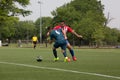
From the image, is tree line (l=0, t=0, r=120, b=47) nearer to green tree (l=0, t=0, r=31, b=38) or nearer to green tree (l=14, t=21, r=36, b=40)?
green tree (l=0, t=0, r=31, b=38)

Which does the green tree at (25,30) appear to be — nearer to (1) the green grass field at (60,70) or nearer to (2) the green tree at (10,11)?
(2) the green tree at (10,11)

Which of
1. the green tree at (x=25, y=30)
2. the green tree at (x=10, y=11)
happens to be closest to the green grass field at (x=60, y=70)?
the green tree at (x=10, y=11)

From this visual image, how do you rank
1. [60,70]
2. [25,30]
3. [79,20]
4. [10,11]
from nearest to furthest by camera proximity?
[60,70], [10,11], [79,20], [25,30]

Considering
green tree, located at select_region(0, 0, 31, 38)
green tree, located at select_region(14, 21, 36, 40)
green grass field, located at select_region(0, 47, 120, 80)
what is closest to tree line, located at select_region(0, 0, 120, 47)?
green tree, located at select_region(0, 0, 31, 38)

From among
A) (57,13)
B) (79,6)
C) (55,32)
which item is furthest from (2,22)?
(55,32)

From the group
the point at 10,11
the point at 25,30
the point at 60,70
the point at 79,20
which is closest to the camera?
the point at 60,70

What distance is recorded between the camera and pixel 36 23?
179 m

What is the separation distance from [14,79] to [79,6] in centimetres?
10033

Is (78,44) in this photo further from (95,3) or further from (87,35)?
(95,3)

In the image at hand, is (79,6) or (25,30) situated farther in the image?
(25,30)

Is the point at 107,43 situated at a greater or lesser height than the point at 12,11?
→ lesser

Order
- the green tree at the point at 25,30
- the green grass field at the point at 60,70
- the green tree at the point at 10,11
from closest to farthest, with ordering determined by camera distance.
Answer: the green grass field at the point at 60,70 < the green tree at the point at 10,11 < the green tree at the point at 25,30

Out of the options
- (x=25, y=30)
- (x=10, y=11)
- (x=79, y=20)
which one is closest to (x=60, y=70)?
(x=10, y=11)

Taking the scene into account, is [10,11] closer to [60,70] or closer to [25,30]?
[60,70]
